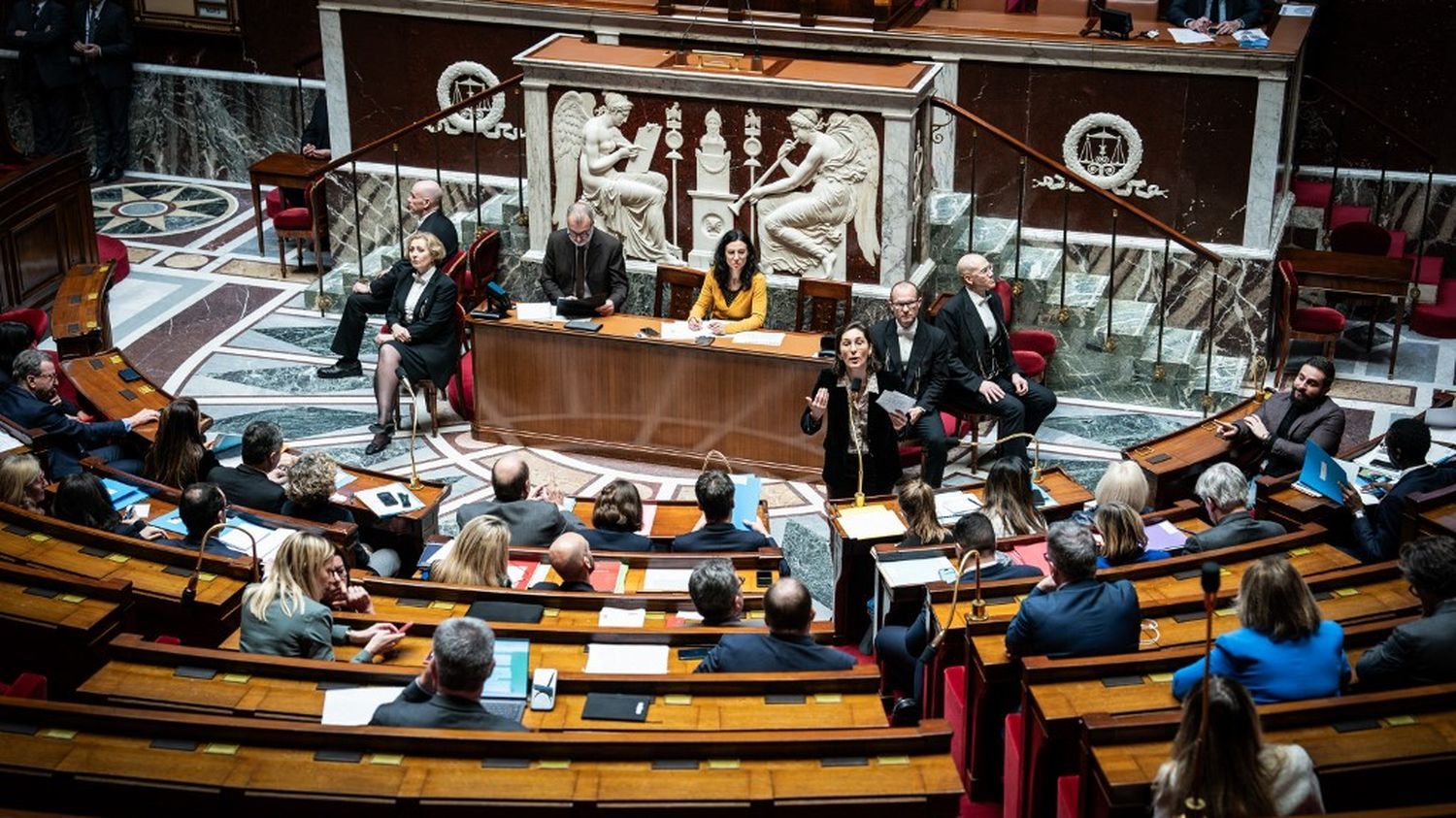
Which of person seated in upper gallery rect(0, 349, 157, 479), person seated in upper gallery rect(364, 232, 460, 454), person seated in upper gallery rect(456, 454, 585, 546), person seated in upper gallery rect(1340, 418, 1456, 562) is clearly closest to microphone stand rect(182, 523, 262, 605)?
person seated in upper gallery rect(456, 454, 585, 546)

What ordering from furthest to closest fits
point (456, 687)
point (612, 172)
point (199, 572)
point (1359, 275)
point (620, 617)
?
point (1359, 275)
point (612, 172)
point (199, 572)
point (620, 617)
point (456, 687)

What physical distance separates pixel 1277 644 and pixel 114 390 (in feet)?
20.3

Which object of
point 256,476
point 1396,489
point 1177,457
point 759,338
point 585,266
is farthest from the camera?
point 585,266

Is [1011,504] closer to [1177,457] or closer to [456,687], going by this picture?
[1177,457]

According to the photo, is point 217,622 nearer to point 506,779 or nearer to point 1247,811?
point 506,779

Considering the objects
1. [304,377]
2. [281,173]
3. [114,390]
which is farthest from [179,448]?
[281,173]

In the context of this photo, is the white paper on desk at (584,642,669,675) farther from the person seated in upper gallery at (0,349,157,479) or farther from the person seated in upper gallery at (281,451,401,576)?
the person seated in upper gallery at (0,349,157,479)

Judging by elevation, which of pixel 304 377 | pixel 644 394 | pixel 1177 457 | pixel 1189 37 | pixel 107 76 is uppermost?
pixel 1189 37

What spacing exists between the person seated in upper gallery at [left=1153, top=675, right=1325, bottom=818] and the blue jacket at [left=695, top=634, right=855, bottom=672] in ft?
4.66

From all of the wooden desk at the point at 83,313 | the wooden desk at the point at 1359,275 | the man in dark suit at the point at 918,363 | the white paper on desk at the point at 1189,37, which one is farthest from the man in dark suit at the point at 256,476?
the wooden desk at the point at 1359,275

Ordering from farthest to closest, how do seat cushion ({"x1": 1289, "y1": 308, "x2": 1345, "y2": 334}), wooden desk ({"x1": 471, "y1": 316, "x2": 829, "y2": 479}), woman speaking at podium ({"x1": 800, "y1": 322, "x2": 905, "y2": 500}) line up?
seat cushion ({"x1": 1289, "y1": 308, "x2": 1345, "y2": 334}), wooden desk ({"x1": 471, "y1": 316, "x2": 829, "y2": 479}), woman speaking at podium ({"x1": 800, "y1": 322, "x2": 905, "y2": 500})

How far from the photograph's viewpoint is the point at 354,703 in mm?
5105

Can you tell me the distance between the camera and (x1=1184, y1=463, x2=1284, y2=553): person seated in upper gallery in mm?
6547

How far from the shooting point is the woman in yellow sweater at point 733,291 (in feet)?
30.4
